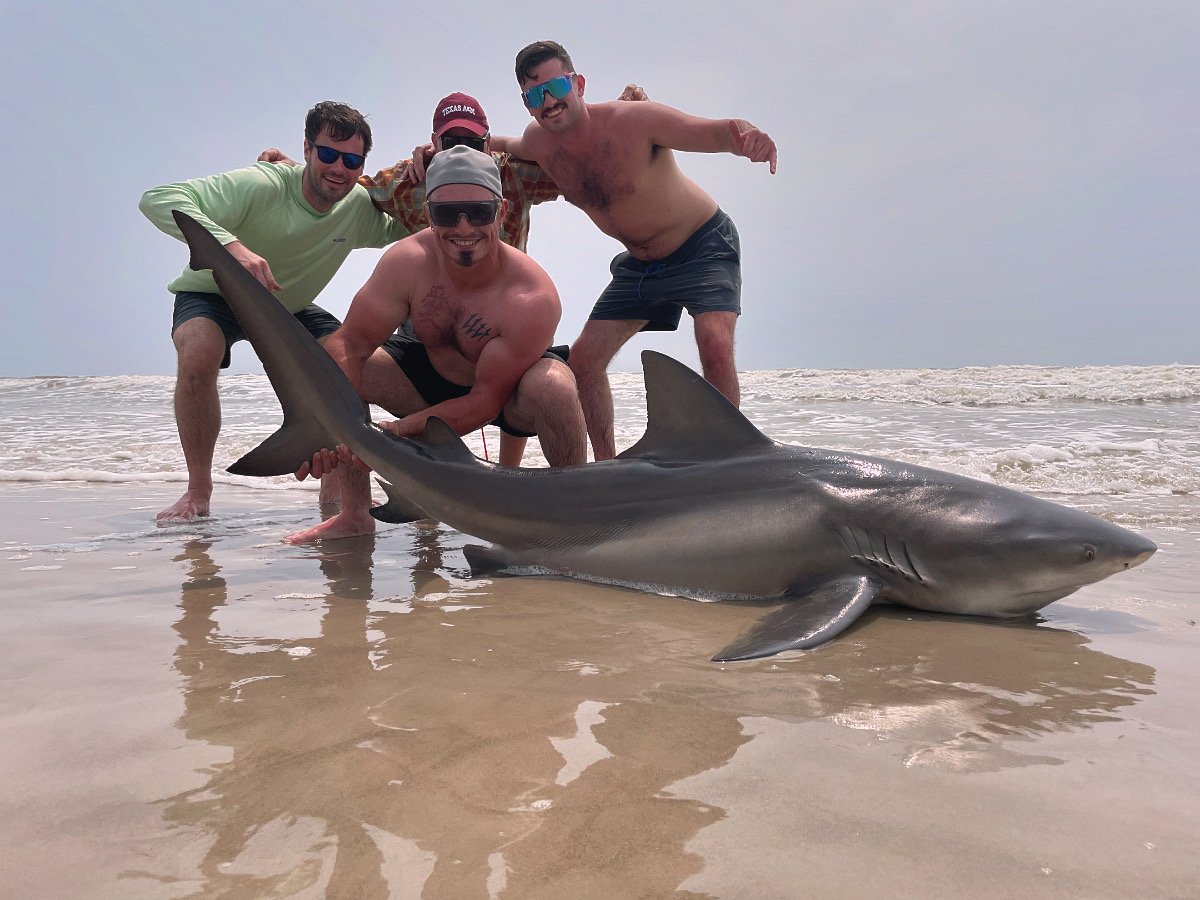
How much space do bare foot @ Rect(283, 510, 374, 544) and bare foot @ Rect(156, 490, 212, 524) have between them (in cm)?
98

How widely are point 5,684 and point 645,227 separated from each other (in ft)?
15.1

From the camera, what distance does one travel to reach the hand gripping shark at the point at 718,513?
109 inches

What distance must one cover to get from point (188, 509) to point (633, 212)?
3.34m

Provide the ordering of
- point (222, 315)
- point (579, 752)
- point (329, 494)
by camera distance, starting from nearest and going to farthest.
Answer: point (579, 752) → point (222, 315) → point (329, 494)

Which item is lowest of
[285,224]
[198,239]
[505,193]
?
[198,239]

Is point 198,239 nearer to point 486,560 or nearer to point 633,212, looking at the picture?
point 486,560

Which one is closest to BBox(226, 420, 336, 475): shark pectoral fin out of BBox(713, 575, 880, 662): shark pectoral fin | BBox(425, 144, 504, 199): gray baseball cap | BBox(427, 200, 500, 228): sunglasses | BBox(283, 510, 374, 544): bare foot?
BBox(283, 510, 374, 544): bare foot

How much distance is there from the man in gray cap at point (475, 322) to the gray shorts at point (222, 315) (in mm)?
1139

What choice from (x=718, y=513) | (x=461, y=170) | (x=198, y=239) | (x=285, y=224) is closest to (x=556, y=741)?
(x=718, y=513)

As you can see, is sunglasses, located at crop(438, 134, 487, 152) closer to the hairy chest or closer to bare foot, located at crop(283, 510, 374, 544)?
the hairy chest

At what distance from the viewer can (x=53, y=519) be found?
16.1 ft

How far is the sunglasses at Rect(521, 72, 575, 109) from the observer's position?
17.7 ft

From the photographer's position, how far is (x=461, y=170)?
4109mm

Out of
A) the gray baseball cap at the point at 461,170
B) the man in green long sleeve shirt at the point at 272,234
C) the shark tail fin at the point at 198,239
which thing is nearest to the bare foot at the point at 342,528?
the man in green long sleeve shirt at the point at 272,234
